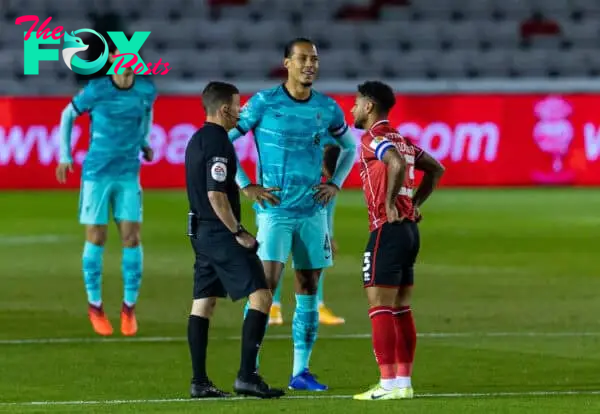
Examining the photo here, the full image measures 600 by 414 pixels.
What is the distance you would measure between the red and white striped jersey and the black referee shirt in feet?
2.46

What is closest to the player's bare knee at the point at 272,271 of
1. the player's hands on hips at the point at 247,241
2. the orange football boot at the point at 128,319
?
the player's hands on hips at the point at 247,241

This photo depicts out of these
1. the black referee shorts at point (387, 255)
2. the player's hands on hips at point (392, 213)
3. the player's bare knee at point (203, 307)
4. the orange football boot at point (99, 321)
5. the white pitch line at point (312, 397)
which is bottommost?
the white pitch line at point (312, 397)

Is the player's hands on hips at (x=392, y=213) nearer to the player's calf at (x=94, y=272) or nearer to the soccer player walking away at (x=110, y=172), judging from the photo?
the soccer player walking away at (x=110, y=172)

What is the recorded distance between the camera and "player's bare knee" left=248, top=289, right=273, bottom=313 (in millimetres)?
8836

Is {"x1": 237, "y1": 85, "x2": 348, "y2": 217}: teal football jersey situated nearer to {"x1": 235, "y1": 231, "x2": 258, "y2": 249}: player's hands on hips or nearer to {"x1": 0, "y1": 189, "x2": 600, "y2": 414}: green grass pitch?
{"x1": 235, "y1": 231, "x2": 258, "y2": 249}: player's hands on hips

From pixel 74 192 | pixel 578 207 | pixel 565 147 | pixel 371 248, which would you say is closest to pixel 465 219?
pixel 578 207

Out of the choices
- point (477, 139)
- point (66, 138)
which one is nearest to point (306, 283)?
point (66, 138)

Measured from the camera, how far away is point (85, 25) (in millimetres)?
31391

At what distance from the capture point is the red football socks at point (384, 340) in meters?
8.74

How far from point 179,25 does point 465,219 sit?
11545mm

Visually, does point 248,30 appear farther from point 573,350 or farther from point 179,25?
point 573,350

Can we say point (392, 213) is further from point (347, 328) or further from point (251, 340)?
point (347, 328)

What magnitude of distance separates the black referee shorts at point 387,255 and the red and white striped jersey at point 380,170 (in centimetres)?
7

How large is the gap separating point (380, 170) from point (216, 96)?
3.35 ft
